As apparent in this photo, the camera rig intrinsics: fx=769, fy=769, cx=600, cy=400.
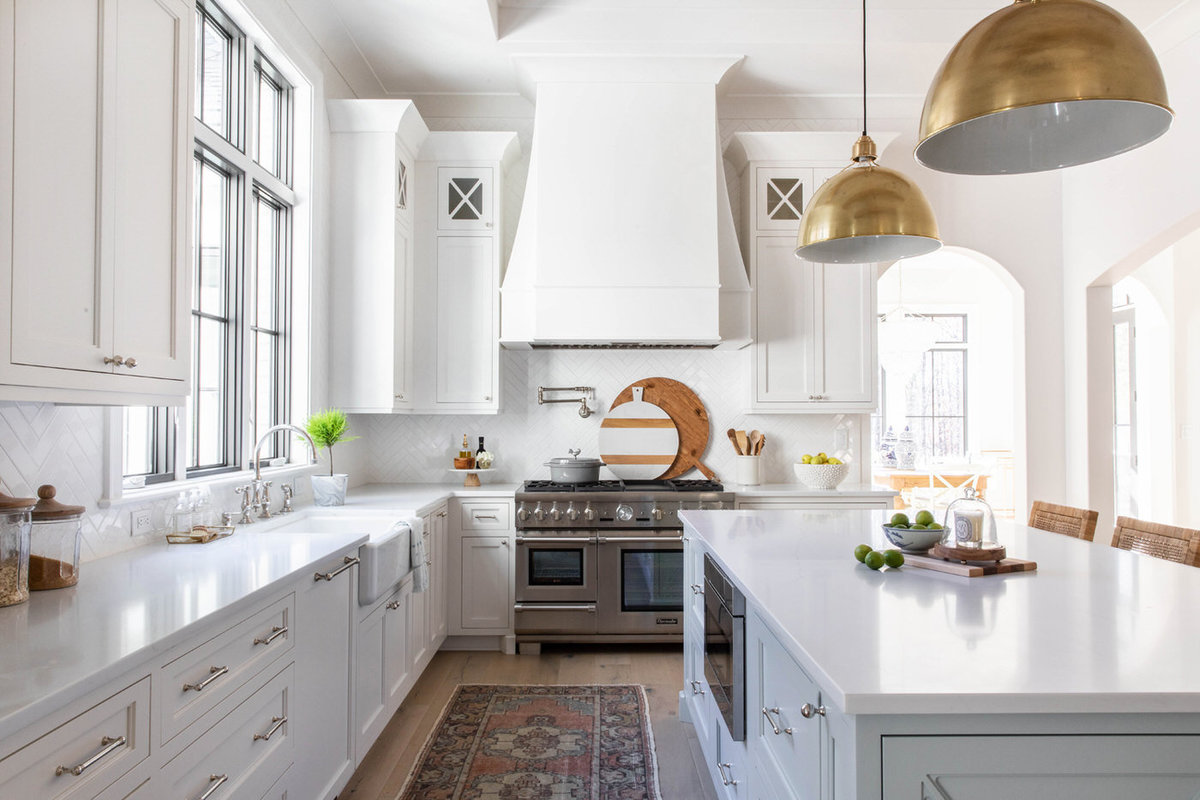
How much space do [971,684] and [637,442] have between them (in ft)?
12.0

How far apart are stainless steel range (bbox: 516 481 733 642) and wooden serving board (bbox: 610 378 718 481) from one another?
2.12ft

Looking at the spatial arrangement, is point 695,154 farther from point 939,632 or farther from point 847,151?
point 939,632

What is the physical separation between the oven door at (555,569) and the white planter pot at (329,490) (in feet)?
3.34

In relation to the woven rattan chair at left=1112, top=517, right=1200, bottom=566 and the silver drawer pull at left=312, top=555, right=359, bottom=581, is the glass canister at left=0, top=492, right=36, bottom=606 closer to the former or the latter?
the silver drawer pull at left=312, top=555, right=359, bottom=581

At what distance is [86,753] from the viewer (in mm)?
1267

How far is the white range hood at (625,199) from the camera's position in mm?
Answer: 4211

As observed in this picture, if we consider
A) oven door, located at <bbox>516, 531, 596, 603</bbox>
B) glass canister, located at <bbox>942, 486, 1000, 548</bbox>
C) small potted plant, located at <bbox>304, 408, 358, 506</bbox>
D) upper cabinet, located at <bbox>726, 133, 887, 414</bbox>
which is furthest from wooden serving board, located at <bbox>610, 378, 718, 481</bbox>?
glass canister, located at <bbox>942, 486, 1000, 548</bbox>

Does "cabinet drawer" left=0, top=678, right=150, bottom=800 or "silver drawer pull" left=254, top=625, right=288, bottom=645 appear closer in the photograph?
"cabinet drawer" left=0, top=678, right=150, bottom=800

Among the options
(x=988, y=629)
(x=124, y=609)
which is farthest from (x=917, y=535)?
(x=124, y=609)

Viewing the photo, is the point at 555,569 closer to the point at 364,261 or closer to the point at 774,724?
the point at 364,261

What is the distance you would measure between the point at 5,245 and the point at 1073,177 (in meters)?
5.25

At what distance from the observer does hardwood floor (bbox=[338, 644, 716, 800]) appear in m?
2.75

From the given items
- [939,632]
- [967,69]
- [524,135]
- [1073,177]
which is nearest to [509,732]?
[939,632]

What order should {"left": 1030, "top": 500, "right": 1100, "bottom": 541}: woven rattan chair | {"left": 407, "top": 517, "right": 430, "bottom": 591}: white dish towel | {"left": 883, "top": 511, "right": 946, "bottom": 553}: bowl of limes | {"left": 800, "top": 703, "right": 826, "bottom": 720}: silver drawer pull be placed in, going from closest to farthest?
{"left": 800, "top": 703, "right": 826, "bottom": 720}: silver drawer pull, {"left": 883, "top": 511, "right": 946, "bottom": 553}: bowl of limes, {"left": 1030, "top": 500, "right": 1100, "bottom": 541}: woven rattan chair, {"left": 407, "top": 517, "right": 430, "bottom": 591}: white dish towel
